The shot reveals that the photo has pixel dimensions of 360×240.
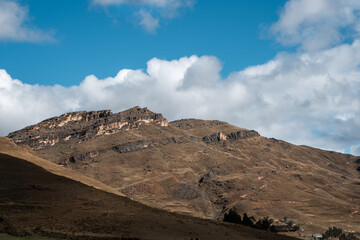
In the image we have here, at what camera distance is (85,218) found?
61.0 meters

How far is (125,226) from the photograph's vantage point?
58312 millimetres

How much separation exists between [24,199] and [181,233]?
108 feet

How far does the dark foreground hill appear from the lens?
2180 inches

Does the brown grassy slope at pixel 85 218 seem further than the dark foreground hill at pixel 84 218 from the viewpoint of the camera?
Yes

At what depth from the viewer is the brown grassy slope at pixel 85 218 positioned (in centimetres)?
5553

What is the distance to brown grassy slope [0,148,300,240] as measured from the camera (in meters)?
55.5

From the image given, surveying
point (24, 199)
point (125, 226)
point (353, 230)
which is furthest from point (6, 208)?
point (353, 230)

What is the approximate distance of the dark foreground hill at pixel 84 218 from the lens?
55375 millimetres

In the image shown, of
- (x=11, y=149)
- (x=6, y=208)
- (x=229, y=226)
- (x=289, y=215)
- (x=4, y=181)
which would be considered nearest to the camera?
(x=6, y=208)

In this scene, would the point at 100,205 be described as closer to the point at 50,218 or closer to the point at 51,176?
the point at 50,218

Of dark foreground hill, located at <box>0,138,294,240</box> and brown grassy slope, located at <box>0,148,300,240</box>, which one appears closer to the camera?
dark foreground hill, located at <box>0,138,294,240</box>

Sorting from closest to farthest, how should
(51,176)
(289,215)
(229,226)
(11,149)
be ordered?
(229,226) → (51,176) → (11,149) → (289,215)

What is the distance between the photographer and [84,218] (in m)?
61.1

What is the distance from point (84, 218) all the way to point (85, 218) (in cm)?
19
